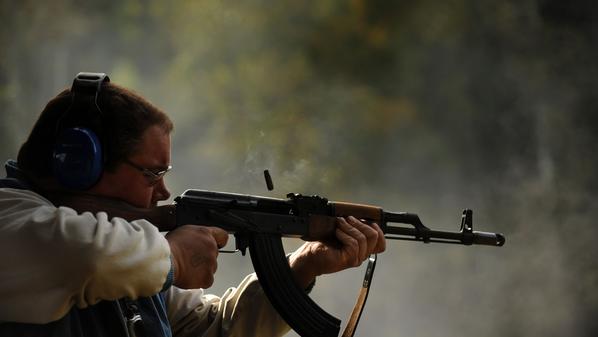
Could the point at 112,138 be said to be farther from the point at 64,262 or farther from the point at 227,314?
the point at 227,314

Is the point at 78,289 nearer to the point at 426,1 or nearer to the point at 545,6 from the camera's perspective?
the point at 426,1

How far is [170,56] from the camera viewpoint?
163 inches

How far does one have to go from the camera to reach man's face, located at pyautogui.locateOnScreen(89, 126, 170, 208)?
1.87 m

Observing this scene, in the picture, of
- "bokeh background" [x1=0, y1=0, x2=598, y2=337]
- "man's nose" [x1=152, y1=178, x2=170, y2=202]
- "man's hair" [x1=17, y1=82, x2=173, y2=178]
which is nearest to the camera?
"man's hair" [x1=17, y1=82, x2=173, y2=178]

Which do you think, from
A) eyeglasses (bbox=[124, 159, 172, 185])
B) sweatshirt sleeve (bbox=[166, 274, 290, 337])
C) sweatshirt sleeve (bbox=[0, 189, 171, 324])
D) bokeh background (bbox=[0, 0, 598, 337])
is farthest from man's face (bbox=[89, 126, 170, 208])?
bokeh background (bbox=[0, 0, 598, 337])

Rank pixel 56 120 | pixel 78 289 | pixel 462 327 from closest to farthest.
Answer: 1. pixel 78 289
2. pixel 56 120
3. pixel 462 327

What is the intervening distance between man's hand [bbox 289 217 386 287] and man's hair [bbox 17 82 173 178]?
26.8 inches

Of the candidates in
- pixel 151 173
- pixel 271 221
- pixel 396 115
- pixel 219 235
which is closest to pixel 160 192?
pixel 151 173

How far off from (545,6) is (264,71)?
172 cm

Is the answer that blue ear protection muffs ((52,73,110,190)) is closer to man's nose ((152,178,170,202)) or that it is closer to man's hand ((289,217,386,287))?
man's nose ((152,178,170,202))

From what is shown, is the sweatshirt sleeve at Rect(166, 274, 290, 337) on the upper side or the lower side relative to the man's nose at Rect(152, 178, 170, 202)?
lower

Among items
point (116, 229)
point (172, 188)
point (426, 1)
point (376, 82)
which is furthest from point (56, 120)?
point (426, 1)

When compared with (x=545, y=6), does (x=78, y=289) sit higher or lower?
lower

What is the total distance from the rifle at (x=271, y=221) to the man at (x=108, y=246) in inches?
2.1
